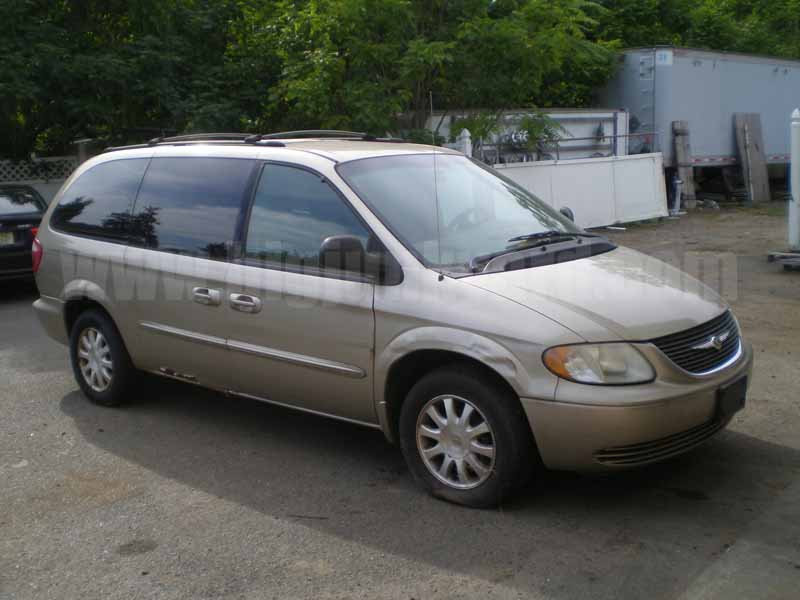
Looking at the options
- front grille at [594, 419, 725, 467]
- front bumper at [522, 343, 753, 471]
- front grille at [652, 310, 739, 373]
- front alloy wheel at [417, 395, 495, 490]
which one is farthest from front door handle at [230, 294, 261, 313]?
front grille at [652, 310, 739, 373]

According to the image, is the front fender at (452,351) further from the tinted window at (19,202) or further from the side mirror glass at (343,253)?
the tinted window at (19,202)

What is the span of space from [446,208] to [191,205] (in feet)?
5.42

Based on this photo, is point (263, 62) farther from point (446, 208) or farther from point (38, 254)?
point (446, 208)

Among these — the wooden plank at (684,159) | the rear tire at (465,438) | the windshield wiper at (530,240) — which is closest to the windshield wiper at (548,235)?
the windshield wiper at (530,240)

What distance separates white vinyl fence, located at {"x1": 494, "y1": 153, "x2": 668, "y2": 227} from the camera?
1567 cm

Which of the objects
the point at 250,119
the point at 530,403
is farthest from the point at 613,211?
the point at 530,403

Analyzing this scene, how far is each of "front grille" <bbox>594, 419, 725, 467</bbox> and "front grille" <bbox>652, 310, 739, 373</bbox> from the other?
294 mm

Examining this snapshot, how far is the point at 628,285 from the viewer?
4.59 metres

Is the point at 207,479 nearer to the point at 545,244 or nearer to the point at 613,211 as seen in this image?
the point at 545,244

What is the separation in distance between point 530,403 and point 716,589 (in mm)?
1078

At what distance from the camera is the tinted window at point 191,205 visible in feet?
17.7

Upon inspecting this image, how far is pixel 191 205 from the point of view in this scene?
5641 mm

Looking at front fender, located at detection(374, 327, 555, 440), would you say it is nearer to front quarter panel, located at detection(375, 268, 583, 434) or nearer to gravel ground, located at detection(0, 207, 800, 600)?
front quarter panel, located at detection(375, 268, 583, 434)

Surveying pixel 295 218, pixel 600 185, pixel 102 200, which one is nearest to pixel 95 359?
pixel 102 200
